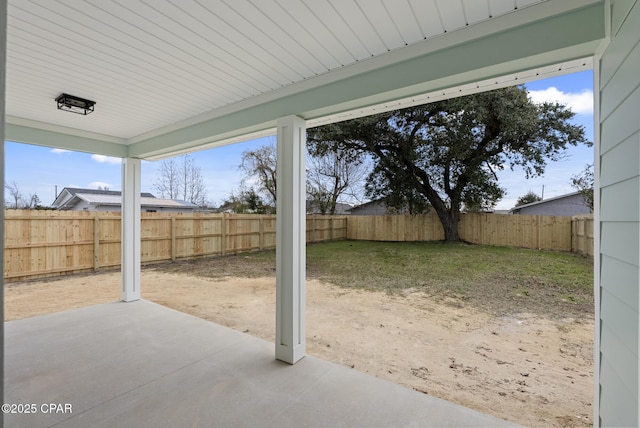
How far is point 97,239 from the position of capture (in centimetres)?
655

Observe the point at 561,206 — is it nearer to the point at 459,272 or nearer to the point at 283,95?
the point at 459,272

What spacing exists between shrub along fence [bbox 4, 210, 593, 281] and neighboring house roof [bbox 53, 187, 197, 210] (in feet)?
21.5

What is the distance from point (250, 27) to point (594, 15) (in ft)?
5.45

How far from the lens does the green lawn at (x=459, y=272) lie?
476cm

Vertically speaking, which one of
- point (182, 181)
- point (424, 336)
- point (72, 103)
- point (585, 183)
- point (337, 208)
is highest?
point (182, 181)

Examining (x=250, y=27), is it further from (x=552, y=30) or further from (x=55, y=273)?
(x=55, y=273)

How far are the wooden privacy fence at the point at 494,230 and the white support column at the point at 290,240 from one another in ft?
26.3

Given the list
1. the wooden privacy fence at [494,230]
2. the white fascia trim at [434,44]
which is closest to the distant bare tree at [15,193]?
the wooden privacy fence at [494,230]

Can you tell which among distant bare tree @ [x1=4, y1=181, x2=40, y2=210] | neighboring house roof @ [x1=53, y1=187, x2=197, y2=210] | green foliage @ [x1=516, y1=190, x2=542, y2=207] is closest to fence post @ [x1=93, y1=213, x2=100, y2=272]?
distant bare tree @ [x1=4, y1=181, x2=40, y2=210]

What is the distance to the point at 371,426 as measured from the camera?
5.75ft

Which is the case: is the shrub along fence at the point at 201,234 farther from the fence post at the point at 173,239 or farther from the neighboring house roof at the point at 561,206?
the neighboring house roof at the point at 561,206

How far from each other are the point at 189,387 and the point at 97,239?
5860mm

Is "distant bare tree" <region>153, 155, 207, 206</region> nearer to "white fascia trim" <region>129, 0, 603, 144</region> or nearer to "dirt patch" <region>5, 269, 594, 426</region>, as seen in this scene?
"dirt patch" <region>5, 269, 594, 426</region>

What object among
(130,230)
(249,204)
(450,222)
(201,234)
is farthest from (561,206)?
(130,230)
